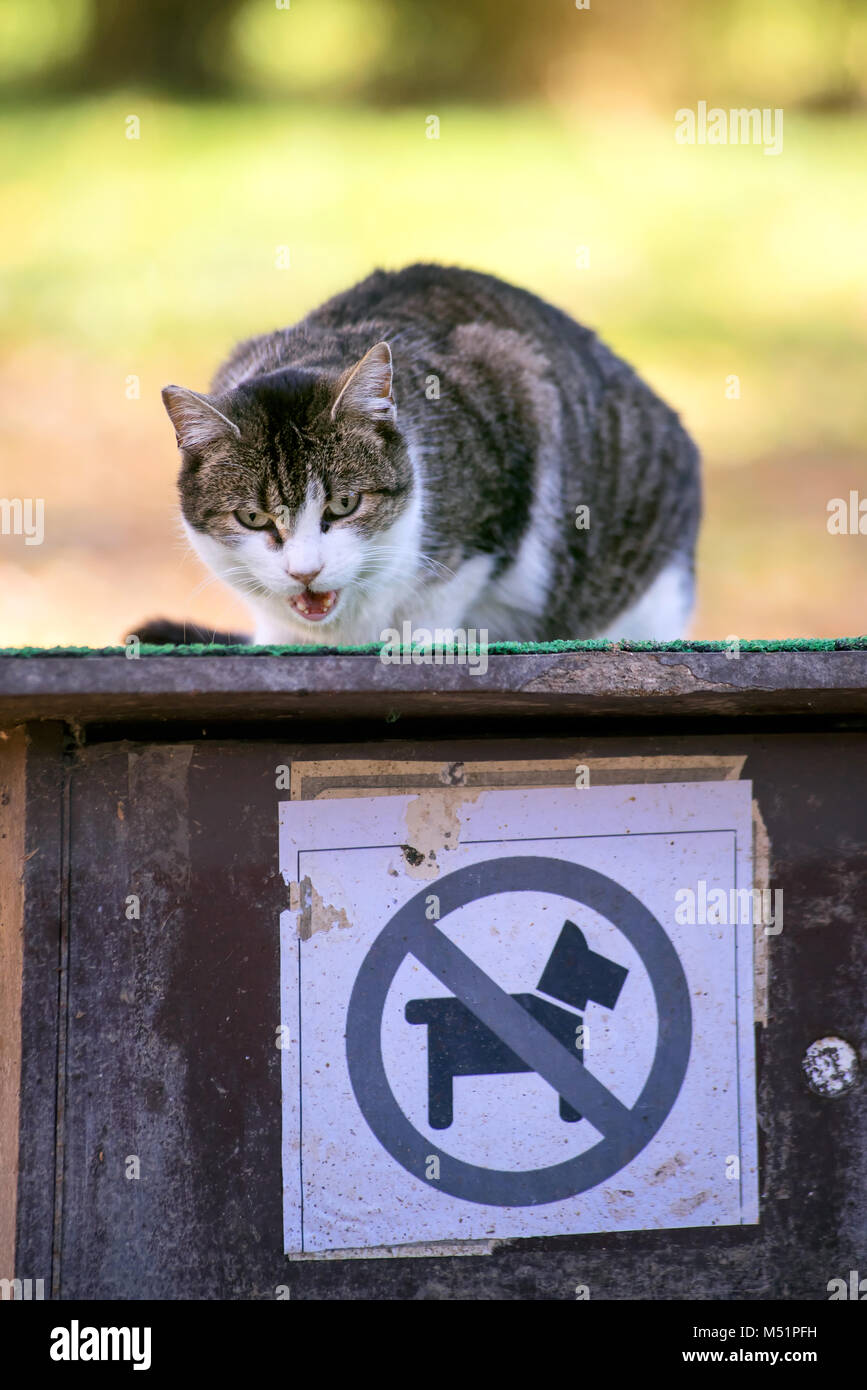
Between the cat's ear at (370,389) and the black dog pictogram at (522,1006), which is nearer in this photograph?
the black dog pictogram at (522,1006)

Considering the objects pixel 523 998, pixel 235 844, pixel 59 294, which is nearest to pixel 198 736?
pixel 235 844

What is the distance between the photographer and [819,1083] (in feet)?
5.49

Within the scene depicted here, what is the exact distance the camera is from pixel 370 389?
214 cm

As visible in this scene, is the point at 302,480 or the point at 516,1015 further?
the point at 302,480

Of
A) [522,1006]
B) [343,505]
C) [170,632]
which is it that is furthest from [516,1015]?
[170,632]

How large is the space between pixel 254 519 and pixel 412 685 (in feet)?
2.71

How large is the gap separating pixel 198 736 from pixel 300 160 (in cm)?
423

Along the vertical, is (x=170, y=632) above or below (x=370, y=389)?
below

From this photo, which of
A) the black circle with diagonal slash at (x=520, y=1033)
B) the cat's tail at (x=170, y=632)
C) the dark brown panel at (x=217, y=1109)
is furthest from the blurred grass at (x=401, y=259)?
the black circle with diagonal slash at (x=520, y=1033)

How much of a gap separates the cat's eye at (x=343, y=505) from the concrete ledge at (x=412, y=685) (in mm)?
646

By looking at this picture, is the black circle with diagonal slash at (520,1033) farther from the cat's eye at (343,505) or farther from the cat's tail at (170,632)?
the cat's tail at (170,632)

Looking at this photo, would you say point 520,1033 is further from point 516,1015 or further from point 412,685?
point 412,685

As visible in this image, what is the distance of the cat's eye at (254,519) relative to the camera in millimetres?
2129

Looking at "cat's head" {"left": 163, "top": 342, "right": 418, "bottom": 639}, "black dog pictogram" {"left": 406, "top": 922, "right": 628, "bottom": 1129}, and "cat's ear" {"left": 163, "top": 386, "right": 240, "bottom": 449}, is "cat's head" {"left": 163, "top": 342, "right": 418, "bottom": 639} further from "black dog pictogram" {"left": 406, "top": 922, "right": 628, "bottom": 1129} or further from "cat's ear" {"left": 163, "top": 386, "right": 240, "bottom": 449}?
"black dog pictogram" {"left": 406, "top": 922, "right": 628, "bottom": 1129}
